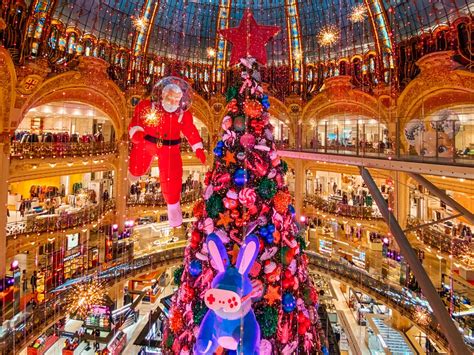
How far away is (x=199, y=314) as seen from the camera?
16.0ft

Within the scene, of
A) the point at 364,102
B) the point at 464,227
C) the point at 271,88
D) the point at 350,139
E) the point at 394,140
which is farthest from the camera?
the point at 271,88

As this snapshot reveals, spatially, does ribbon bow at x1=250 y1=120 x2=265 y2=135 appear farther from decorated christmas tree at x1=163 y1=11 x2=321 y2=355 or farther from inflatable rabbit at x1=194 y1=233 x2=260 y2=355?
inflatable rabbit at x1=194 y1=233 x2=260 y2=355

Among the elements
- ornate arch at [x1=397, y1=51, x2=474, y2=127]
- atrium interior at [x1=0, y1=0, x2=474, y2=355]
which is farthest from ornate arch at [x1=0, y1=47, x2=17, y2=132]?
ornate arch at [x1=397, y1=51, x2=474, y2=127]

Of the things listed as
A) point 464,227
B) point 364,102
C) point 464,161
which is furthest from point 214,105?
point 464,161

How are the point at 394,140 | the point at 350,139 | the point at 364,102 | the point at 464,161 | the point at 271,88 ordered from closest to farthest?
the point at 464,161, the point at 394,140, the point at 350,139, the point at 364,102, the point at 271,88

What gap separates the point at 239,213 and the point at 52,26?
13758 mm

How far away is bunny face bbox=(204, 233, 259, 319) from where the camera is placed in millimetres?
4012

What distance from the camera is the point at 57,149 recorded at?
14398mm

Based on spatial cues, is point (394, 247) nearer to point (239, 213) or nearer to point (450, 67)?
point (450, 67)

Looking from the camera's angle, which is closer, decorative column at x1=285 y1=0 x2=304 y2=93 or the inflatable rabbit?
the inflatable rabbit

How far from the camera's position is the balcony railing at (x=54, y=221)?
13.0 meters

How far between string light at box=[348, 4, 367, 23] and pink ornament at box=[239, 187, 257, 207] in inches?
628

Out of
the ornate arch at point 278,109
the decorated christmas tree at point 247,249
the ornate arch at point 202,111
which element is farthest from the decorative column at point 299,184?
the decorated christmas tree at point 247,249

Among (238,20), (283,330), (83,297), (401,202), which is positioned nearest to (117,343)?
(83,297)
